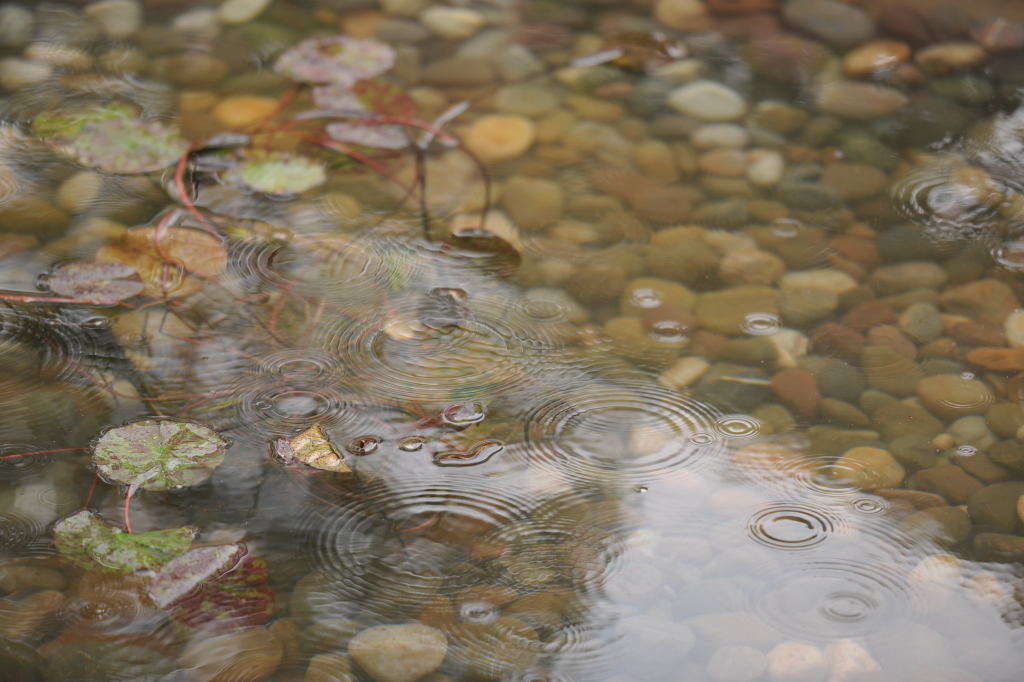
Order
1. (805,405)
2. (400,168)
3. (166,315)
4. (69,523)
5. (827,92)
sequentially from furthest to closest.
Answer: (827,92)
(400,168)
(166,315)
(805,405)
(69,523)

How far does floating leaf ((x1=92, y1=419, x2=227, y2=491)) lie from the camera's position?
4.35 feet

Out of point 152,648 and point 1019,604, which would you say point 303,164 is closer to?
point 152,648

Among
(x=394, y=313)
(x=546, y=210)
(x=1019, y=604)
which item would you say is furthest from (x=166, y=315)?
(x=1019, y=604)

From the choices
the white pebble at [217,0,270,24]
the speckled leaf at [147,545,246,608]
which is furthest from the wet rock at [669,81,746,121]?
the speckled leaf at [147,545,246,608]

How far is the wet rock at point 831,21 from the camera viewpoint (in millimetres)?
2219

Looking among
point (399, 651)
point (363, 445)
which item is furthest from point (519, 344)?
point (399, 651)

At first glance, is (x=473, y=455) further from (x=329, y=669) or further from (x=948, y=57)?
(x=948, y=57)

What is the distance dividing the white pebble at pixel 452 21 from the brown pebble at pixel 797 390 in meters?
1.19

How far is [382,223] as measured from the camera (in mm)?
1775

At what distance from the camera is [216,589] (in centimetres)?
122

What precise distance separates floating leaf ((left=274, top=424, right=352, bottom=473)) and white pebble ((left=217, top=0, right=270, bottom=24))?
131 cm

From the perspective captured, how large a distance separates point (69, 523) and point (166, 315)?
412 mm

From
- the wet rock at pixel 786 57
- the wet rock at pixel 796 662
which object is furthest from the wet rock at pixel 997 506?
the wet rock at pixel 786 57

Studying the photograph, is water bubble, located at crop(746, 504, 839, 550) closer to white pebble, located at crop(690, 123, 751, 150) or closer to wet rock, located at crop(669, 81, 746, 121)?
white pebble, located at crop(690, 123, 751, 150)
